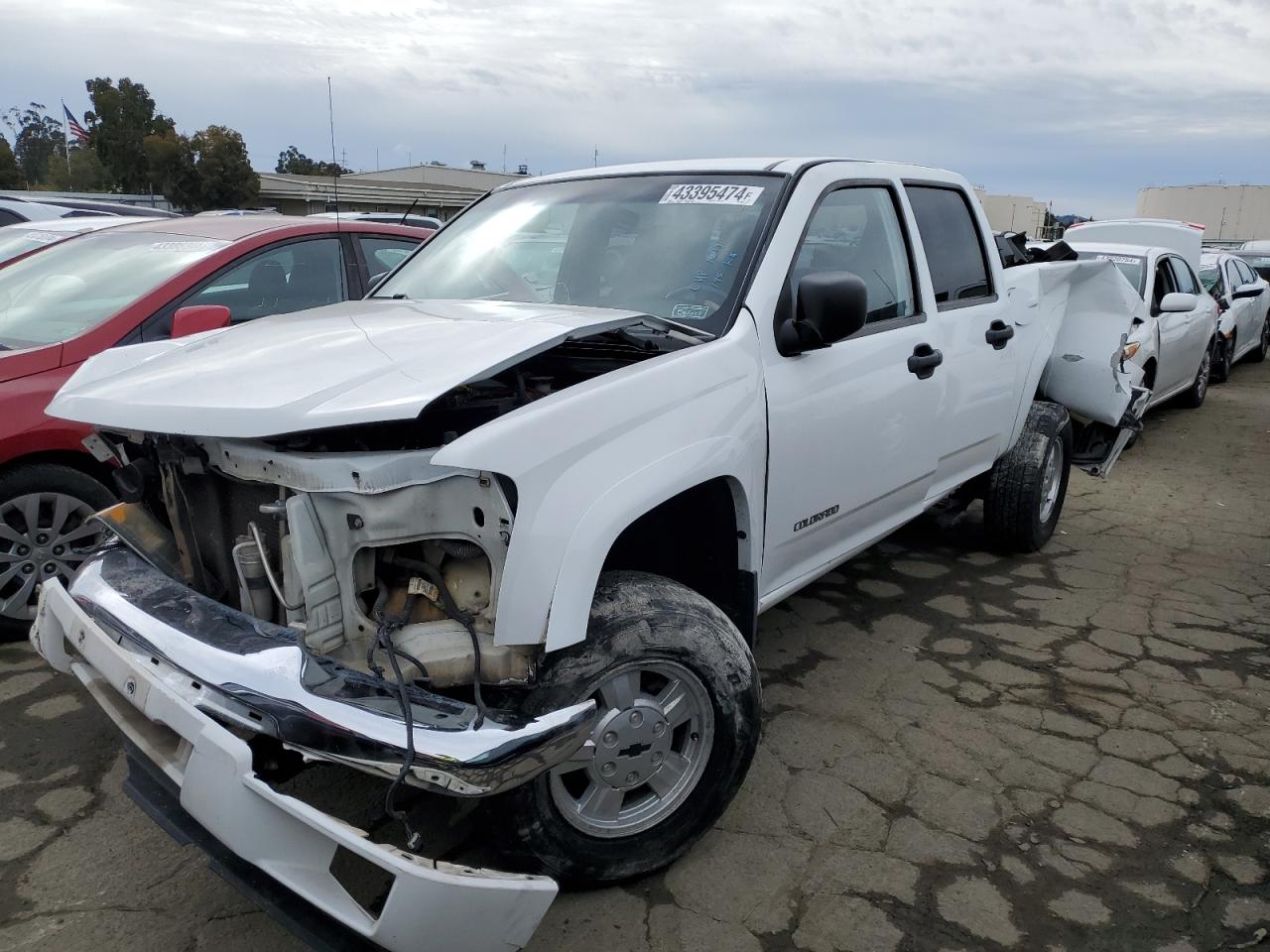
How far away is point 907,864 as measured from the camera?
9.25 feet

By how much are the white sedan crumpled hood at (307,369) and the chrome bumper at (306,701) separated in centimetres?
45

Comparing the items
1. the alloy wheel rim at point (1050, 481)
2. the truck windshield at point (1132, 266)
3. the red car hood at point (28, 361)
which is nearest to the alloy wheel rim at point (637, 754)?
the red car hood at point (28, 361)

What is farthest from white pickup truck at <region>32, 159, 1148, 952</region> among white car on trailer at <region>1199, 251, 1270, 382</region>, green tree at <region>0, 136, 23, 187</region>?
green tree at <region>0, 136, 23, 187</region>

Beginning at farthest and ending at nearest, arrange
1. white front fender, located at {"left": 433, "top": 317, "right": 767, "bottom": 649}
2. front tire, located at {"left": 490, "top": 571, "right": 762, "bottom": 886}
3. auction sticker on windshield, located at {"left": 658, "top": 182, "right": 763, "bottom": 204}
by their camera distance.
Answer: auction sticker on windshield, located at {"left": 658, "top": 182, "right": 763, "bottom": 204} → front tire, located at {"left": 490, "top": 571, "right": 762, "bottom": 886} → white front fender, located at {"left": 433, "top": 317, "right": 767, "bottom": 649}

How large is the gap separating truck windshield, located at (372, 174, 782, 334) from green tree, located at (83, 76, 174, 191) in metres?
42.7

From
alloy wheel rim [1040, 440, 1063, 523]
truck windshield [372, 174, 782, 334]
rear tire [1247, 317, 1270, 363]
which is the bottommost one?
rear tire [1247, 317, 1270, 363]

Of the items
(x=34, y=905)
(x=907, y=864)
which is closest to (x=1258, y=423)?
(x=907, y=864)

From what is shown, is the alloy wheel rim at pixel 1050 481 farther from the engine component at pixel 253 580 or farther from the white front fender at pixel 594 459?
the engine component at pixel 253 580

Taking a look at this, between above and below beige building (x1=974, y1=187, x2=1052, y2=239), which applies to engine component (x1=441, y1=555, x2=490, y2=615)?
below

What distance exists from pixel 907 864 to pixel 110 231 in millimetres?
4927

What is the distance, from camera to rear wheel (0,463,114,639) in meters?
3.83

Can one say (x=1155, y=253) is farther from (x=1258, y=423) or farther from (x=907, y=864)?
(x=907, y=864)

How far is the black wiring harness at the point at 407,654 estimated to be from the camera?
6.46 ft

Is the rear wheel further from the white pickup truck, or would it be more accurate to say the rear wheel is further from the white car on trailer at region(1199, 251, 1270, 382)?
the white car on trailer at region(1199, 251, 1270, 382)
